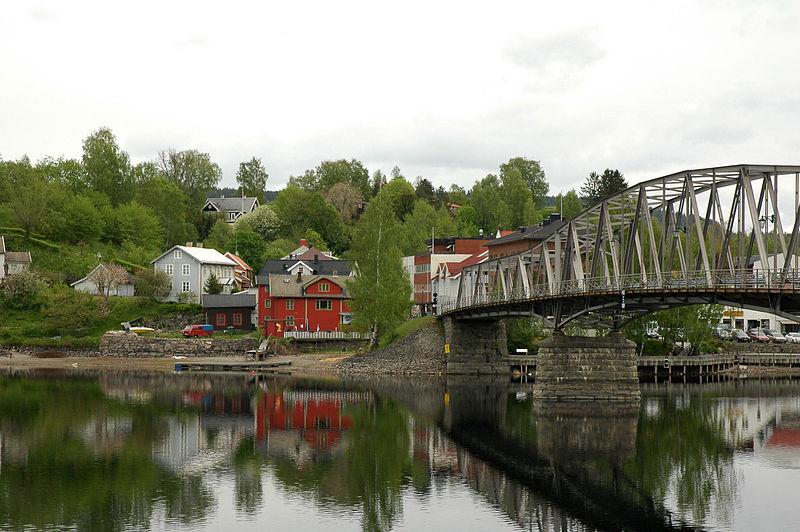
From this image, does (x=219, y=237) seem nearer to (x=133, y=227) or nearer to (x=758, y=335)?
(x=133, y=227)

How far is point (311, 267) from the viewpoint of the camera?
473 ft

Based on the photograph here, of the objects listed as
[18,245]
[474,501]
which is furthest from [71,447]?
[18,245]

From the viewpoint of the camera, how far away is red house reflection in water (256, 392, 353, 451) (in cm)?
6800

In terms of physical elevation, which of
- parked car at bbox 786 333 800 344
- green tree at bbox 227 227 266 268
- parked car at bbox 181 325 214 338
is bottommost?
parked car at bbox 786 333 800 344

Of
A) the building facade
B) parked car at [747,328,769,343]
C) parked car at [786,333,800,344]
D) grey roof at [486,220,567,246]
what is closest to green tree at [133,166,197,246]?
the building facade

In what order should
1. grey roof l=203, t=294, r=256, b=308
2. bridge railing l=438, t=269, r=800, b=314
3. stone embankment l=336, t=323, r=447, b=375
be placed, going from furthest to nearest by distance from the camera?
grey roof l=203, t=294, r=256, b=308 < stone embankment l=336, t=323, r=447, b=375 < bridge railing l=438, t=269, r=800, b=314

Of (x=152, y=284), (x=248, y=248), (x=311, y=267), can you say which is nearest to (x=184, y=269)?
(x=152, y=284)

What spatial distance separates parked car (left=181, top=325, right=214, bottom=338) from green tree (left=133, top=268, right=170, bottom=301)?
34.9 feet

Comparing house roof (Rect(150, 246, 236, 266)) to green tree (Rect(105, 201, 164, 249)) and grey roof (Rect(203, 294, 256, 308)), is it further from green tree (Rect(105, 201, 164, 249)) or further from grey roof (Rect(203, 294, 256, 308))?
green tree (Rect(105, 201, 164, 249))

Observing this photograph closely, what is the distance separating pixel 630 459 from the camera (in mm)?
58906

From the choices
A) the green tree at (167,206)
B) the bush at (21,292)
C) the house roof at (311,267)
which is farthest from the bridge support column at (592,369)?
the green tree at (167,206)

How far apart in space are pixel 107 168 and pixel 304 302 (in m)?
71.5

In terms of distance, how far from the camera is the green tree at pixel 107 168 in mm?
184375

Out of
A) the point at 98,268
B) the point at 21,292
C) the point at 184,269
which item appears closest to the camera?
the point at 21,292
